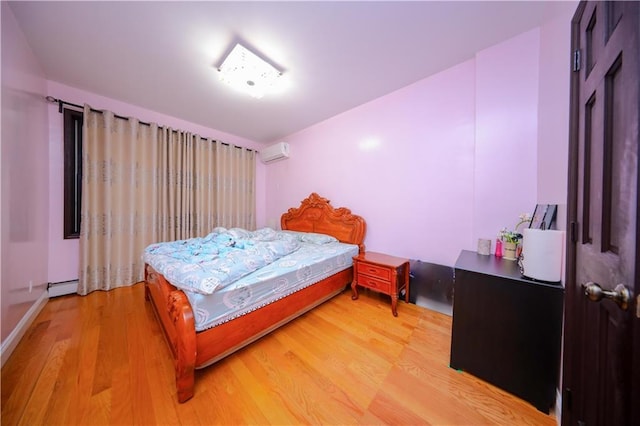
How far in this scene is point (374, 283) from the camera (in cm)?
219

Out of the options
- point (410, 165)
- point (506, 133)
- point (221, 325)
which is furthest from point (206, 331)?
point (506, 133)

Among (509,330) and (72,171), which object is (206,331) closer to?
(509,330)

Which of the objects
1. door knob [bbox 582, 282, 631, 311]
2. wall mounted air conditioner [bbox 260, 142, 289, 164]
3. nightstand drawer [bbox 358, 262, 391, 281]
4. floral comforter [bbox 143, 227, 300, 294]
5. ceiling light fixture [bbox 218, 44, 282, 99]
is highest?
ceiling light fixture [bbox 218, 44, 282, 99]

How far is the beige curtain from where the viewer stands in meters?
2.51

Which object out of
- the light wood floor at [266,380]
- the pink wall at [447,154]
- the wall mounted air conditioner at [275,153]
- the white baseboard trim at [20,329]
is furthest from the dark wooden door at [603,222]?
the wall mounted air conditioner at [275,153]

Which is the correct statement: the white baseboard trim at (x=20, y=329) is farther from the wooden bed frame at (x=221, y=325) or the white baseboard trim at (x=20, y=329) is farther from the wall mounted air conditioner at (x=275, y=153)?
the wall mounted air conditioner at (x=275, y=153)

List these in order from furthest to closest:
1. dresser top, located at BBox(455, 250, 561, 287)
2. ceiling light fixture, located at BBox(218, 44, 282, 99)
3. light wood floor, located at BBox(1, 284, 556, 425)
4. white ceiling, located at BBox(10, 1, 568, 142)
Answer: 1. ceiling light fixture, located at BBox(218, 44, 282, 99)
2. white ceiling, located at BBox(10, 1, 568, 142)
3. dresser top, located at BBox(455, 250, 561, 287)
4. light wood floor, located at BBox(1, 284, 556, 425)

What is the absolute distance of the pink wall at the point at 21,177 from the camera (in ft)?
4.88

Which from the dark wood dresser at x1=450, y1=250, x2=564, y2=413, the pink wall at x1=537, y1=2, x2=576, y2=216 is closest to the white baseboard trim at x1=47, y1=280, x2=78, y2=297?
the dark wood dresser at x1=450, y1=250, x2=564, y2=413

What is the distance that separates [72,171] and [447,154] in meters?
4.51

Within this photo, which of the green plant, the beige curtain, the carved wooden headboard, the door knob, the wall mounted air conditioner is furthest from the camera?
the wall mounted air conditioner

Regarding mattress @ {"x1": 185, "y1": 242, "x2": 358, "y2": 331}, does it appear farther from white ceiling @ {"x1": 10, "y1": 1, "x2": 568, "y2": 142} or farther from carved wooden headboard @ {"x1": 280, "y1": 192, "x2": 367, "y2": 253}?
white ceiling @ {"x1": 10, "y1": 1, "x2": 568, "y2": 142}

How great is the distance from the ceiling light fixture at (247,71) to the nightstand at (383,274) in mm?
2211

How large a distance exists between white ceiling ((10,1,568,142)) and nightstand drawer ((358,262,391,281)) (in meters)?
2.11
